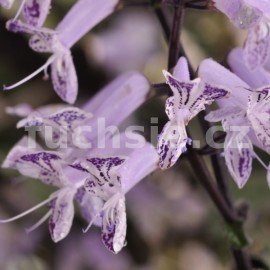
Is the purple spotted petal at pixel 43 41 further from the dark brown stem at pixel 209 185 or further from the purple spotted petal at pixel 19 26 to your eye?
the dark brown stem at pixel 209 185

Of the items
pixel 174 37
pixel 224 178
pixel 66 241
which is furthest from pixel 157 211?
pixel 174 37

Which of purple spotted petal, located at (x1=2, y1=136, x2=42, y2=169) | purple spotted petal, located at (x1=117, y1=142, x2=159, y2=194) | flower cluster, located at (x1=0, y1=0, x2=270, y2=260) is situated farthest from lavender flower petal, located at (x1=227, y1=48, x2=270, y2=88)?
purple spotted petal, located at (x1=2, y1=136, x2=42, y2=169)

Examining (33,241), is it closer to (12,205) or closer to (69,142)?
(12,205)

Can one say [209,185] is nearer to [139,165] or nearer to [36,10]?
[139,165]

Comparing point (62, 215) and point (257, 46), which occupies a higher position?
point (257, 46)

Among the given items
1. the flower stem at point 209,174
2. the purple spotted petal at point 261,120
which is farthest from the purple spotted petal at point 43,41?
the purple spotted petal at point 261,120

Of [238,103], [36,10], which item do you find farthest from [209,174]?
[36,10]
